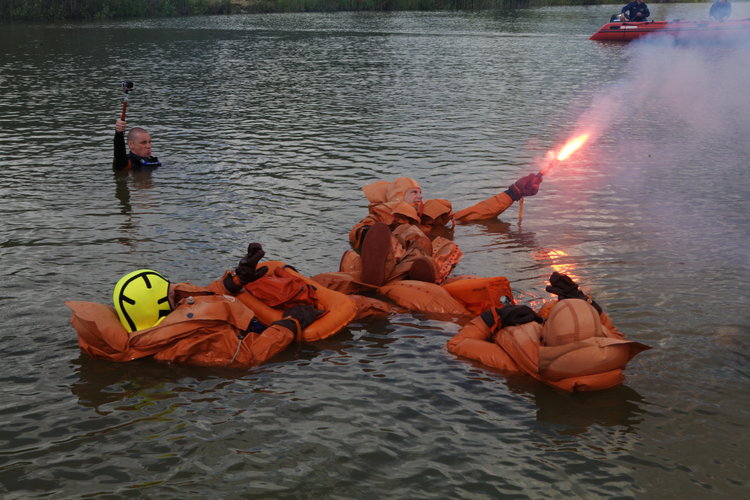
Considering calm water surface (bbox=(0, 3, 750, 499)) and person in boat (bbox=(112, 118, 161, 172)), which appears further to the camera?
person in boat (bbox=(112, 118, 161, 172))

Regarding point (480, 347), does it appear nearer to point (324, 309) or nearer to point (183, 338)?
point (324, 309)

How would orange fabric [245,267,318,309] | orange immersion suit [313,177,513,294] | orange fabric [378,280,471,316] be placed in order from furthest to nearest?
orange immersion suit [313,177,513,294]
orange fabric [378,280,471,316]
orange fabric [245,267,318,309]

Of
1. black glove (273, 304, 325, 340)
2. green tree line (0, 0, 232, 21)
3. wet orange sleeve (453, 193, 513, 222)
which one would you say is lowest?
black glove (273, 304, 325, 340)

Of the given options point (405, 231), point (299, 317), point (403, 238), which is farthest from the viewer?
point (405, 231)

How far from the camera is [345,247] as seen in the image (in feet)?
36.4

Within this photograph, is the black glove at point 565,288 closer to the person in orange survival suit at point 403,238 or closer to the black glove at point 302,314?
the person in orange survival suit at point 403,238

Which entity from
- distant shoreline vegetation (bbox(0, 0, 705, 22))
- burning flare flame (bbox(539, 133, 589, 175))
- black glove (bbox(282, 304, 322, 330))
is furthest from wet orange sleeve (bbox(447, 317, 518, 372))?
→ distant shoreline vegetation (bbox(0, 0, 705, 22))

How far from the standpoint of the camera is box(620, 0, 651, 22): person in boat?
40375 mm

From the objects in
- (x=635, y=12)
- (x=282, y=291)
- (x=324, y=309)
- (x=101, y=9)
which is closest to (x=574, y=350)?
(x=324, y=309)

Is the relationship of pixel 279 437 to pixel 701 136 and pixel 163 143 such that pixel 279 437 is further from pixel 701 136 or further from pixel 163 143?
pixel 701 136

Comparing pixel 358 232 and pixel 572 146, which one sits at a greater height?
pixel 572 146

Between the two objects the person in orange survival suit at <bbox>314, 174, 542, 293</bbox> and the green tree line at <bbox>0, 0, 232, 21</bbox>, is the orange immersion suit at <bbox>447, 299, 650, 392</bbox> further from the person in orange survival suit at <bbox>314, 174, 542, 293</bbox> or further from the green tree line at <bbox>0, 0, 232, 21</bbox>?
the green tree line at <bbox>0, 0, 232, 21</bbox>

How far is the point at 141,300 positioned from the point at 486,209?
251 inches

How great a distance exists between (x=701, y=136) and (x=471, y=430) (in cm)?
1459
